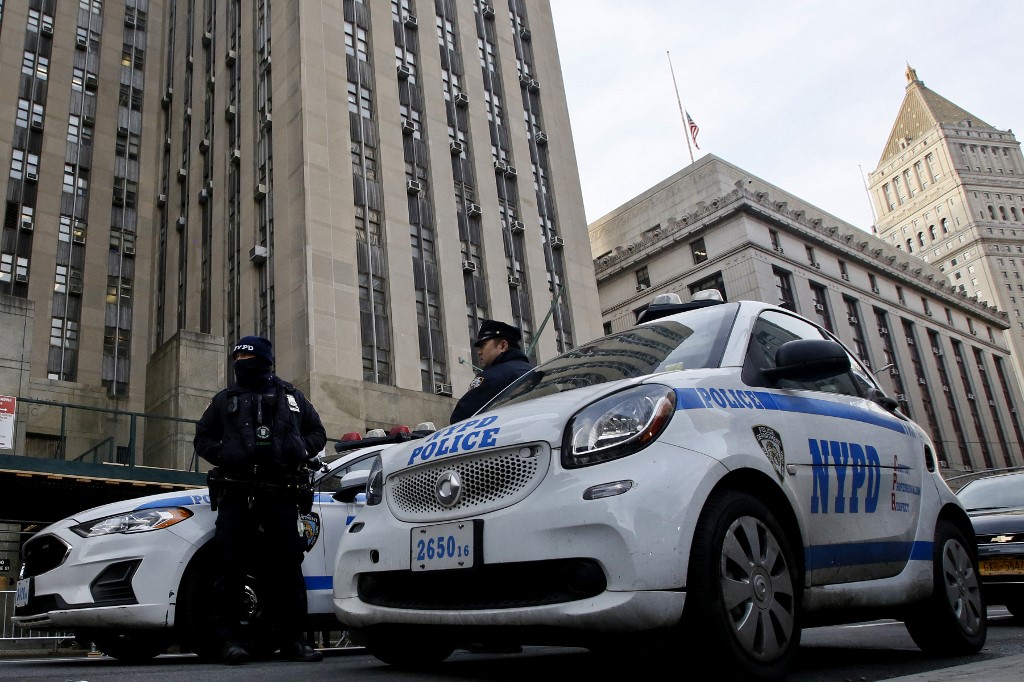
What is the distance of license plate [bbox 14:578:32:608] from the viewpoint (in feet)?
18.5

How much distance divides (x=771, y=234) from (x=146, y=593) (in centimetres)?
5518

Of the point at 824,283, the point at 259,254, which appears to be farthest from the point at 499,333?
the point at 824,283

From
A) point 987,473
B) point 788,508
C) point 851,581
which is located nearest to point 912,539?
point 851,581

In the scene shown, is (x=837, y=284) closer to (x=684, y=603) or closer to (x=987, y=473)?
(x=987, y=473)

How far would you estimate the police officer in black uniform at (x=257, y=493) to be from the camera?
5.11m

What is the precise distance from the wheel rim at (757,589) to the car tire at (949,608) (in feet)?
4.92

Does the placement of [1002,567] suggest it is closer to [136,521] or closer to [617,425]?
[617,425]

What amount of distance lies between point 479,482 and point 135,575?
2.97m

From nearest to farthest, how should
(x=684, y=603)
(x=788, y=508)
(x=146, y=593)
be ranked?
(x=684, y=603) < (x=788, y=508) < (x=146, y=593)

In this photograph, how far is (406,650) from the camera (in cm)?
398

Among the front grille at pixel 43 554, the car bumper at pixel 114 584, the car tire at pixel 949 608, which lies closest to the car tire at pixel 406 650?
the car bumper at pixel 114 584

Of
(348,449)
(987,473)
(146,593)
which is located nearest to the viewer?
(146,593)

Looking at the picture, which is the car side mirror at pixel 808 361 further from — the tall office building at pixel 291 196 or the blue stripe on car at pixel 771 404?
the tall office building at pixel 291 196

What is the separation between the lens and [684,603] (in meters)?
3.02
